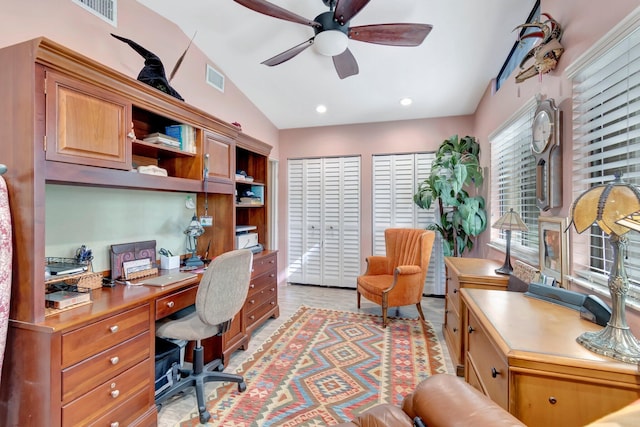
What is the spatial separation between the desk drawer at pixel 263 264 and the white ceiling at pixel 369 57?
2.13m

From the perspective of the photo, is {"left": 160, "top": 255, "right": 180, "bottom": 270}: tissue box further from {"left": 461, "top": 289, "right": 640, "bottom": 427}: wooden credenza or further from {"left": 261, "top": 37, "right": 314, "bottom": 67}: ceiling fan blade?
{"left": 461, "top": 289, "right": 640, "bottom": 427}: wooden credenza

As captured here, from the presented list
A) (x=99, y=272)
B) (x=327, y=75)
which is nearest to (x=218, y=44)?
(x=327, y=75)

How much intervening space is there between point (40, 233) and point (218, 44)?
247cm

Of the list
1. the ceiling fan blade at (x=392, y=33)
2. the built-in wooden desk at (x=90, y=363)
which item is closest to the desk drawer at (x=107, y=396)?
the built-in wooden desk at (x=90, y=363)

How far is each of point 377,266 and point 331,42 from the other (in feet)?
8.48

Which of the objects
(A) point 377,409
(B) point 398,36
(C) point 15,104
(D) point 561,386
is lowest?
(A) point 377,409

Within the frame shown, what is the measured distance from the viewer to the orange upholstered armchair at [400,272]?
10.4ft

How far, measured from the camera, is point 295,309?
3771mm

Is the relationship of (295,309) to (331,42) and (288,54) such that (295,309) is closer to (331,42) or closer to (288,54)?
(288,54)

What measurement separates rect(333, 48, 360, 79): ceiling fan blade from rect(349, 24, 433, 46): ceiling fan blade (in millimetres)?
247

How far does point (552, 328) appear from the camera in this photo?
4.03ft

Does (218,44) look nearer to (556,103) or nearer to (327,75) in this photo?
(327,75)

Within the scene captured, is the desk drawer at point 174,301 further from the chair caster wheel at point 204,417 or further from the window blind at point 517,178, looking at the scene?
the window blind at point 517,178

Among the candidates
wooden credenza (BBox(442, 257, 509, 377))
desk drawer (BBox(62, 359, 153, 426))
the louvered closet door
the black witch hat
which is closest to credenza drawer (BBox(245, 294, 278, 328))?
desk drawer (BBox(62, 359, 153, 426))
